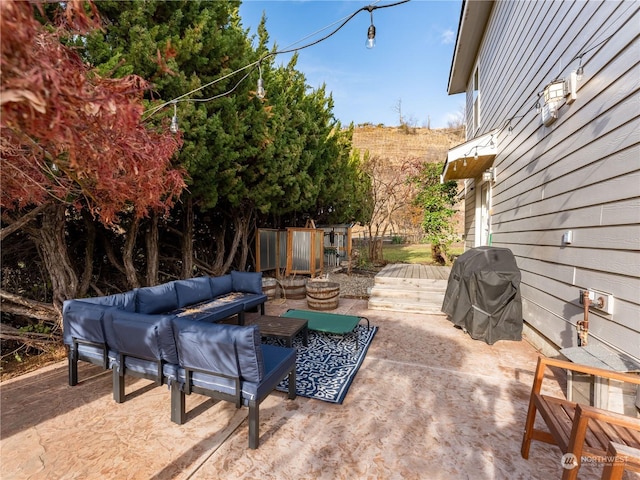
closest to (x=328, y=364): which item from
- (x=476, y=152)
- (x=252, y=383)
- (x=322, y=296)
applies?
(x=252, y=383)

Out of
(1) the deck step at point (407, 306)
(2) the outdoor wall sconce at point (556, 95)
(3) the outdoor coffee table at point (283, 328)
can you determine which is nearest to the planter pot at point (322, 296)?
(1) the deck step at point (407, 306)

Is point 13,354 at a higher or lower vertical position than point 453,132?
lower

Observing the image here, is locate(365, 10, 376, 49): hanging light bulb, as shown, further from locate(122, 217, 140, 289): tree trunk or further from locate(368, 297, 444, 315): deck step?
locate(368, 297, 444, 315): deck step

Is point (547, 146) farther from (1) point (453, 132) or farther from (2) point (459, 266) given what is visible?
(1) point (453, 132)

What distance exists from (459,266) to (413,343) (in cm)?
175

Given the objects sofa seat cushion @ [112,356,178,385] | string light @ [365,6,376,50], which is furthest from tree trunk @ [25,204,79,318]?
string light @ [365,6,376,50]

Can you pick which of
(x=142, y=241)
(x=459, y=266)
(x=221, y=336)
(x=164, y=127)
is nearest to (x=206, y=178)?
(x=164, y=127)

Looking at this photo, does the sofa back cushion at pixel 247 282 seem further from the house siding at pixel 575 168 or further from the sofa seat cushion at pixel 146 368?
the house siding at pixel 575 168

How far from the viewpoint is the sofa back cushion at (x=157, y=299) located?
12.7 ft

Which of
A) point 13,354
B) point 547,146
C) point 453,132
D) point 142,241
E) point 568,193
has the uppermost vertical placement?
point 453,132

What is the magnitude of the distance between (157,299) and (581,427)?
4.64 m

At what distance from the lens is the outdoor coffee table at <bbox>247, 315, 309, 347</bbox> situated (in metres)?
3.64

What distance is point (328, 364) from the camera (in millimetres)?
Result: 3678

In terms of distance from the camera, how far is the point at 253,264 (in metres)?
9.48
